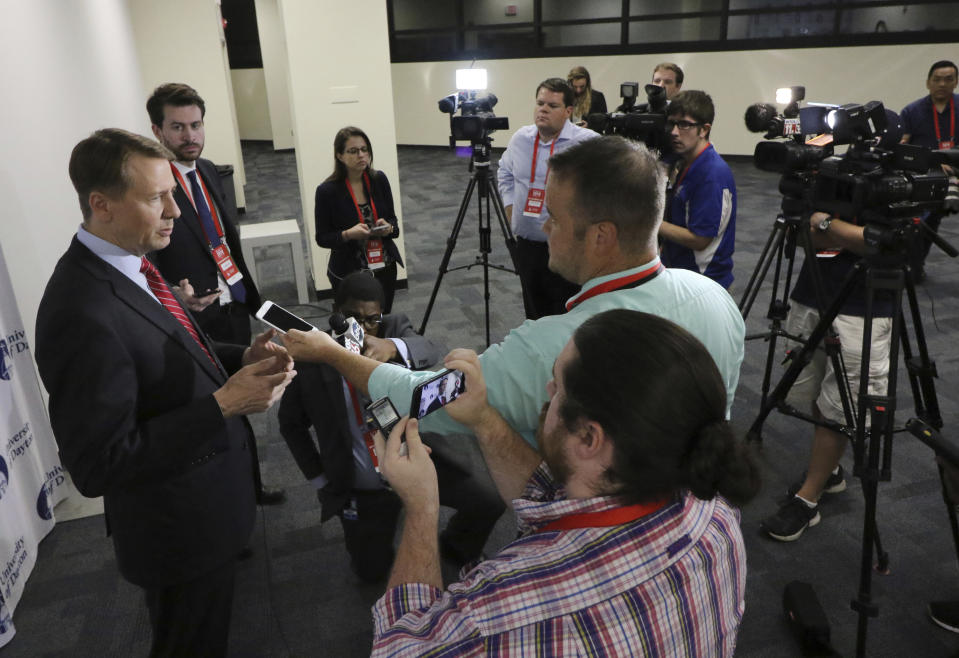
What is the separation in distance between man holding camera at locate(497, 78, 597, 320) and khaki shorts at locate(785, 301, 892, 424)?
1.15 metres

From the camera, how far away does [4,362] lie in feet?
7.64

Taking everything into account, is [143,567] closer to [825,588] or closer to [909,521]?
[825,588]

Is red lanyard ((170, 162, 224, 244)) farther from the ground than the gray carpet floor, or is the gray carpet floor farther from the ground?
red lanyard ((170, 162, 224, 244))

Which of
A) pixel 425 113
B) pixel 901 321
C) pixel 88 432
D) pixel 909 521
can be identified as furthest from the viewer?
pixel 425 113

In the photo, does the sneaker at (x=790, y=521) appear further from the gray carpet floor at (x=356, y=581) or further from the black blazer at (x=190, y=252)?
the black blazer at (x=190, y=252)

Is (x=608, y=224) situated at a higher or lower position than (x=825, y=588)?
higher

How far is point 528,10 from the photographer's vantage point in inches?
422

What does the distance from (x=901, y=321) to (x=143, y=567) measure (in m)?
2.05

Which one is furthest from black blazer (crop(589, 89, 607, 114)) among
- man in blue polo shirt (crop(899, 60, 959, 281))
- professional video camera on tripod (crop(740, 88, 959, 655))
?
professional video camera on tripod (crop(740, 88, 959, 655))

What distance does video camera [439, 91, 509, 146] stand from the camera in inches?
140

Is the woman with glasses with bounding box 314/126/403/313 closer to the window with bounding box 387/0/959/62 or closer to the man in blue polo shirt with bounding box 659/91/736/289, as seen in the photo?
the man in blue polo shirt with bounding box 659/91/736/289

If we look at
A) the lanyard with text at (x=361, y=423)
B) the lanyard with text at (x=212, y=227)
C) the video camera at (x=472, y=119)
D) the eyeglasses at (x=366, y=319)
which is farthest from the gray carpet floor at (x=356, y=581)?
the video camera at (x=472, y=119)

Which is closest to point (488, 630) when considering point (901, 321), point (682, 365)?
point (682, 365)

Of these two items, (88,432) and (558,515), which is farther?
(88,432)
